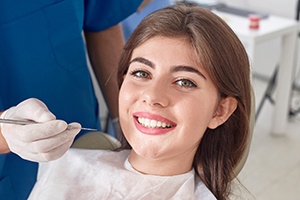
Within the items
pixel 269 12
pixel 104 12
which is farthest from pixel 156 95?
pixel 269 12

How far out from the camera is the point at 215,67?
1.06 meters

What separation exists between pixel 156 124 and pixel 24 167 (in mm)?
407

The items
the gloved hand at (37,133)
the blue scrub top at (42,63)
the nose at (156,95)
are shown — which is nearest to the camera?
the gloved hand at (37,133)

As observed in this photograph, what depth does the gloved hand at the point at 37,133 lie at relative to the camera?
887mm

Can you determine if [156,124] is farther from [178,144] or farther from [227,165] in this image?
[227,165]

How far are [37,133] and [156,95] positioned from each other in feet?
0.90

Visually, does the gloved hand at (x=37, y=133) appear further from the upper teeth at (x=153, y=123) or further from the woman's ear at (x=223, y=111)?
the woman's ear at (x=223, y=111)

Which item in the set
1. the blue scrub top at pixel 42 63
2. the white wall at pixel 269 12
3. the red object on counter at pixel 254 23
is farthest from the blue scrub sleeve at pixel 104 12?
the white wall at pixel 269 12

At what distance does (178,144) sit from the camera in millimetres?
1069

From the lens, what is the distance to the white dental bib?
1.14 metres


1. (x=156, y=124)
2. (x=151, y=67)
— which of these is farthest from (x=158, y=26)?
(x=156, y=124)

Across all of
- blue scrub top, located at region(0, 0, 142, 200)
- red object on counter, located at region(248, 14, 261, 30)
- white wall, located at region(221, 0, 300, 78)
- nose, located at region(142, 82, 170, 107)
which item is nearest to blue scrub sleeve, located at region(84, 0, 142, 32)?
blue scrub top, located at region(0, 0, 142, 200)

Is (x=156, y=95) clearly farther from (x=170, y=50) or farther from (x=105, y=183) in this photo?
(x=105, y=183)

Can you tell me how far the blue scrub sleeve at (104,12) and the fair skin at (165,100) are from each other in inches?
11.1
